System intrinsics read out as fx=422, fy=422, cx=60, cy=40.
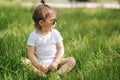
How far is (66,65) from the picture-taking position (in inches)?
160

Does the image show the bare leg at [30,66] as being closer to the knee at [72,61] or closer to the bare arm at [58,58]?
the bare arm at [58,58]

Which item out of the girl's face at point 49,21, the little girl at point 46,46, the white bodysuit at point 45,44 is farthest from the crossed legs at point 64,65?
the girl's face at point 49,21

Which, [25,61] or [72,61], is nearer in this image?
[25,61]

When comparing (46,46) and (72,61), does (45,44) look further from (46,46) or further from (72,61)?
(72,61)

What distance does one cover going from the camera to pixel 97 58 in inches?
169

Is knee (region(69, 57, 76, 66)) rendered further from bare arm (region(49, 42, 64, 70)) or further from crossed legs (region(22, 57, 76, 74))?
bare arm (region(49, 42, 64, 70))

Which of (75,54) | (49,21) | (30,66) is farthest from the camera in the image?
(75,54)

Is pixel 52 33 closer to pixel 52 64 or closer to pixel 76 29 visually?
pixel 52 64

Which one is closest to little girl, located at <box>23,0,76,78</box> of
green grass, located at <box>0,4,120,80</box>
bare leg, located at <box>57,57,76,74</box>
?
bare leg, located at <box>57,57,76,74</box>

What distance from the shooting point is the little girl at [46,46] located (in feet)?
13.3

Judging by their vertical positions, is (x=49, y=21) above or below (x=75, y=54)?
above

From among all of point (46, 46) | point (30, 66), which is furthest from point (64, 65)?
point (30, 66)

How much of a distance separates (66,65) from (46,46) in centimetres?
28

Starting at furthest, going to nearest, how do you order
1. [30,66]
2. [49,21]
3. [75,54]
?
[75,54], [49,21], [30,66]
